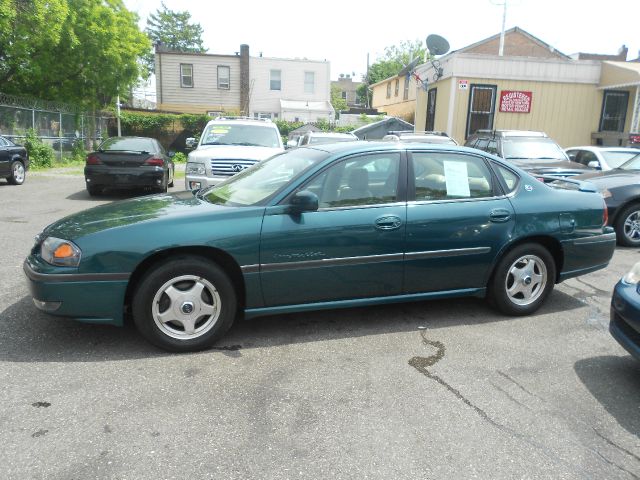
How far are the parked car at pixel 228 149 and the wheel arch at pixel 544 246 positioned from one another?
505 cm

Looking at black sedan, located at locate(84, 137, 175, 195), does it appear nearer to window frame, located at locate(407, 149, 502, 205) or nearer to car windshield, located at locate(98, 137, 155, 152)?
car windshield, located at locate(98, 137, 155, 152)

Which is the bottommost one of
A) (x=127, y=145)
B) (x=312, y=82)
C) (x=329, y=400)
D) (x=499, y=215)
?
(x=329, y=400)

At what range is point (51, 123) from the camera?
19.1m

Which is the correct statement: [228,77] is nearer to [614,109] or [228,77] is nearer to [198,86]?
[198,86]

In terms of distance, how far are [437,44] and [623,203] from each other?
15.4m

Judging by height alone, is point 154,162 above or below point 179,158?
above

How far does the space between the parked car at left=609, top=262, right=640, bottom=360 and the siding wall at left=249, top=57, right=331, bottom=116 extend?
3382 cm

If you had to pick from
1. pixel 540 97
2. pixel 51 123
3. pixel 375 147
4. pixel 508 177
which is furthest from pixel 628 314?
pixel 51 123

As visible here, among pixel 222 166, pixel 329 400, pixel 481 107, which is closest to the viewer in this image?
pixel 329 400

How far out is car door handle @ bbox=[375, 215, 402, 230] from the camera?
13.4ft

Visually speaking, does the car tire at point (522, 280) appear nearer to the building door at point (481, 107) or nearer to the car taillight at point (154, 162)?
the car taillight at point (154, 162)

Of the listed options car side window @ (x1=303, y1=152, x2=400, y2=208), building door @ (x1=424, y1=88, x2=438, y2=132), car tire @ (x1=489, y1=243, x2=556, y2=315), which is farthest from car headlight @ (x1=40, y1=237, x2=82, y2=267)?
building door @ (x1=424, y1=88, x2=438, y2=132)

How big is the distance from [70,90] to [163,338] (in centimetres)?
2014

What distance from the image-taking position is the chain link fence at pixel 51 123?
1658 cm
